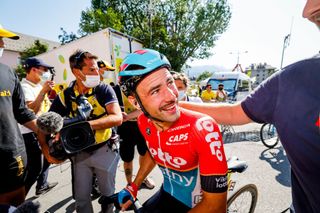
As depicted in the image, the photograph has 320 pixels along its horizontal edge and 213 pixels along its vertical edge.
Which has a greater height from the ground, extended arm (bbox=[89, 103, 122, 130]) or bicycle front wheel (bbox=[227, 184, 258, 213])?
extended arm (bbox=[89, 103, 122, 130])

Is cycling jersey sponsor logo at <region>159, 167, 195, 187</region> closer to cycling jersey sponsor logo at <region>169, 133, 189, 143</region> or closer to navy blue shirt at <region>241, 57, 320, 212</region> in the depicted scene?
cycling jersey sponsor logo at <region>169, 133, 189, 143</region>

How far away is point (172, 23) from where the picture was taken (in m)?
25.1


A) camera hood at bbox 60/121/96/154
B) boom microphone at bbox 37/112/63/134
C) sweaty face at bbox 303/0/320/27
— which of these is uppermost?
sweaty face at bbox 303/0/320/27

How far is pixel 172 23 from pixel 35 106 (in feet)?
79.8

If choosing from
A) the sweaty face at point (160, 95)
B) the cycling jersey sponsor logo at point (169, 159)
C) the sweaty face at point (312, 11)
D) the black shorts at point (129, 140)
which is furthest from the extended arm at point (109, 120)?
the sweaty face at point (312, 11)

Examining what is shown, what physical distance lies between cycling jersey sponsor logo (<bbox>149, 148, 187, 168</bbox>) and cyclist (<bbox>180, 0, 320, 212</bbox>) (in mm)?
780

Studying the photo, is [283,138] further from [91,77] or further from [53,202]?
[53,202]

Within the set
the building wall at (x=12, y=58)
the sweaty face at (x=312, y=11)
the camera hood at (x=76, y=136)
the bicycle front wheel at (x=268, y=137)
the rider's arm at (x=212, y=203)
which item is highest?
the building wall at (x=12, y=58)

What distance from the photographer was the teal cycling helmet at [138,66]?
166cm

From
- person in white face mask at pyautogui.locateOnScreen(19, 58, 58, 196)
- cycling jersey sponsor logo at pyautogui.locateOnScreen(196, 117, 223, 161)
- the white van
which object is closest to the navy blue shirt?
cycling jersey sponsor logo at pyautogui.locateOnScreen(196, 117, 223, 161)

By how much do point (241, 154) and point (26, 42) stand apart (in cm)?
5621

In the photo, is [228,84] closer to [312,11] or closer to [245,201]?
[245,201]

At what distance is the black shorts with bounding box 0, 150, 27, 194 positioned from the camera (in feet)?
6.55

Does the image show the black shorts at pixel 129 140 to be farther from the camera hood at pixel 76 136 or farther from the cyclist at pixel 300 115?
the cyclist at pixel 300 115
